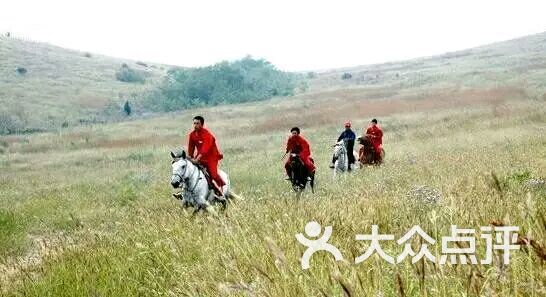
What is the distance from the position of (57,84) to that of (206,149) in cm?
8351

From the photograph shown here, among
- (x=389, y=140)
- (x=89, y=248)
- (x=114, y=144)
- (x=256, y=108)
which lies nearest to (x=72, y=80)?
(x=256, y=108)

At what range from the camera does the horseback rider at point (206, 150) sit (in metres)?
12.9

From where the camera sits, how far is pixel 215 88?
3332 inches

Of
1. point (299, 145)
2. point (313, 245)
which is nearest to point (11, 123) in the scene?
point (299, 145)

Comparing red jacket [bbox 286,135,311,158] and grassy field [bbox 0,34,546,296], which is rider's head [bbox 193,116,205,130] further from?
red jacket [bbox 286,135,311,158]

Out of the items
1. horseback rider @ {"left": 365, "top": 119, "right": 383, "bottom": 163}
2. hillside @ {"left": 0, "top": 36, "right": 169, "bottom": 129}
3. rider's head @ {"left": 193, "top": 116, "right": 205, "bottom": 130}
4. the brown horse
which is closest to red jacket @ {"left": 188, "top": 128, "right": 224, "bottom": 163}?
rider's head @ {"left": 193, "top": 116, "right": 205, "bottom": 130}

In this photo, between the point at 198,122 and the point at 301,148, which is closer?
the point at 198,122

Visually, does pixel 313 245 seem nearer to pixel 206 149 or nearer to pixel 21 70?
pixel 206 149

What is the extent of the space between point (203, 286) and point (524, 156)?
41.9 ft

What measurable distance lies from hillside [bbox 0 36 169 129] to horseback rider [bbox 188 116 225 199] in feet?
197

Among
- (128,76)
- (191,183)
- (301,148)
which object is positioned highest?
(191,183)

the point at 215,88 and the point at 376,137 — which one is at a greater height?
the point at 376,137

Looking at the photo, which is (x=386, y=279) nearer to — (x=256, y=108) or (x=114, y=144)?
(x=114, y=144)

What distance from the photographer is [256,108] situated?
63.3m
